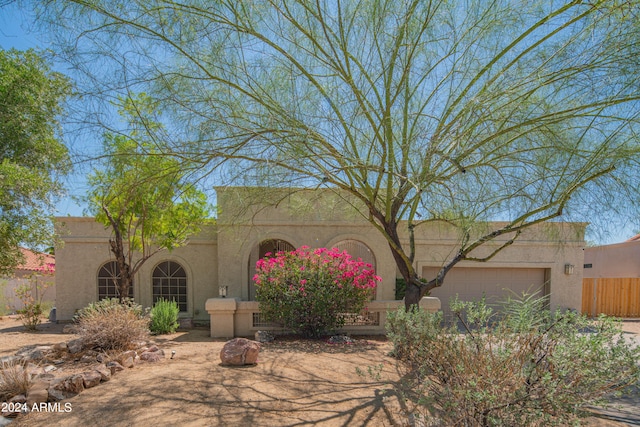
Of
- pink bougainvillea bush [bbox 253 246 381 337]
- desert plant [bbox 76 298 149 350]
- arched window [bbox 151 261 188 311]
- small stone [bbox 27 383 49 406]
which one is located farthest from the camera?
arched window [bbox 151 261 188 311]

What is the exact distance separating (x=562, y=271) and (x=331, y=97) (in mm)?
12132

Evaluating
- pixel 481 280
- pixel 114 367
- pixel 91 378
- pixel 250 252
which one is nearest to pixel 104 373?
pixel 91 378

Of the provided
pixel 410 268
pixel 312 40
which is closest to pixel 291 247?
pixel 410 268

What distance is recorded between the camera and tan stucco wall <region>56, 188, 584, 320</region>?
12.4 metres

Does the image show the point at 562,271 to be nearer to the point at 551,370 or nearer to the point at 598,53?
the point at 598,53

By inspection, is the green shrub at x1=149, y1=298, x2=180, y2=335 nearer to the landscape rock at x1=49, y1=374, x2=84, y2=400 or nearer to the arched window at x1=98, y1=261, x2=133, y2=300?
the arched window at x1=98, y1=261, x2=133, y2=300

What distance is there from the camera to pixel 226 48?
5512 millimetres

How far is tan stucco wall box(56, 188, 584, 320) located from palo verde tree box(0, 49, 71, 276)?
4.76 meters

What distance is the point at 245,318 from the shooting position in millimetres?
10273

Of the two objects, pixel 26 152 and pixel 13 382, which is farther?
pixel 26 152

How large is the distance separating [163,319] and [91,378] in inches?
211

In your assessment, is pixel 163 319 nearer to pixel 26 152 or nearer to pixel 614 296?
pixel 26 152

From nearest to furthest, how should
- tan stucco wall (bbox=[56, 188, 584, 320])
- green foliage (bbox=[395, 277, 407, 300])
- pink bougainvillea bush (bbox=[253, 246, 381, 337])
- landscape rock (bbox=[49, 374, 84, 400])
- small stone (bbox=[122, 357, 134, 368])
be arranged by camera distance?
1. landscape rock (bbox=[49, 374, 84, 400])
2. small stone (bbox=[122, 357, 134, 368])
3. pink bougainvillea bush (bbox=[253, 246, 381, 337])
4. tan stucco wall (bbox=[56, 188, 584, 320])
5. green foliage (bbox=[395, 277, 407, 300])

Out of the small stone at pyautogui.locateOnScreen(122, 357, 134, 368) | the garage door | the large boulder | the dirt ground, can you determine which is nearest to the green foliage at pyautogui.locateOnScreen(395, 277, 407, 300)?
the garage door
